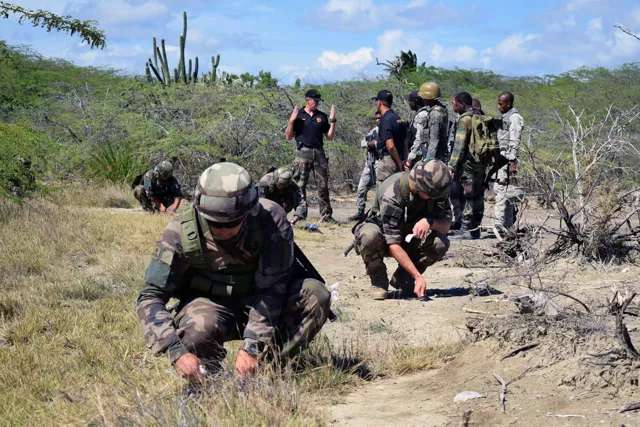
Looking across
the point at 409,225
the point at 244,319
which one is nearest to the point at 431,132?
the point at 409,225

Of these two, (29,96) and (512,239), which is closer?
(512,239)

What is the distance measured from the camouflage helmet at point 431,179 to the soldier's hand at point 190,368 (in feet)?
8.35

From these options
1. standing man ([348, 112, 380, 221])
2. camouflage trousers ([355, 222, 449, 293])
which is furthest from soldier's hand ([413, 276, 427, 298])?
standing man ([348, 112, 380, 221])

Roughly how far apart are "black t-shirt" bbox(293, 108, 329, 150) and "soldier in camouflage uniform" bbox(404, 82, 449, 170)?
1.62 m

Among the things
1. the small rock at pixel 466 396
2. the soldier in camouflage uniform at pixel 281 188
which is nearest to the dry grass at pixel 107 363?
the small rock at pixel 466 396

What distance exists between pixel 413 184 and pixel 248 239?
6.90 feet

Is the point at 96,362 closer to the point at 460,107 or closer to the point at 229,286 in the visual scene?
the point at 229,286

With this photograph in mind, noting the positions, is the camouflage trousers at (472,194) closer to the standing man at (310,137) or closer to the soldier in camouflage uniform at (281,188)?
the soldier in camouflage uniform at (281,188)

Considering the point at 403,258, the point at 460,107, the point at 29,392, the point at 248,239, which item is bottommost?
the point at 29,392

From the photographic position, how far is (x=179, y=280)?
3871 millimetres

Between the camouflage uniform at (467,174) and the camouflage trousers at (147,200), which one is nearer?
the camouflage uniform at (467,174)

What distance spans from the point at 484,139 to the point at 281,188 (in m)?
2.32

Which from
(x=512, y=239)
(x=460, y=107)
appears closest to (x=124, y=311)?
(x=512, y=239)

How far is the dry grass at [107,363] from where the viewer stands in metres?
3.24
